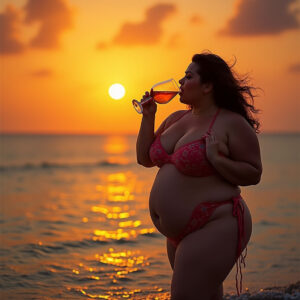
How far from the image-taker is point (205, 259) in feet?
10.8

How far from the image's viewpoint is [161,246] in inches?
336

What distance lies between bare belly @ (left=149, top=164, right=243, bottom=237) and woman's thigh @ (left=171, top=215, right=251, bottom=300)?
4.1 inches

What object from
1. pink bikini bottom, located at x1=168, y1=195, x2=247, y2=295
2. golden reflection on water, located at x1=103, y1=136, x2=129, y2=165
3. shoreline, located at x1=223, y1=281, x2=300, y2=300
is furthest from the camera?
golden reflection on water, located at x1=103, y1=136, x2=129, y2=165

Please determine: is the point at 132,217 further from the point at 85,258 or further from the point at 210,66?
the point at 210,66

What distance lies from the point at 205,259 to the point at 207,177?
57cm

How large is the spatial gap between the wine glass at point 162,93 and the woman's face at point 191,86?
0.06 metres

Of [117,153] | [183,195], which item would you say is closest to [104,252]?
[183,195]

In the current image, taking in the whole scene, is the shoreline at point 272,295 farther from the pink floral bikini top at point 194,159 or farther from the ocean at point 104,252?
the pink floral bikini top at point 194,159

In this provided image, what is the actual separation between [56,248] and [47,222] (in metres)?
2.56

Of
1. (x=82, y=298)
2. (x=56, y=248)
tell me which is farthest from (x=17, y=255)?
(x=82, y=298)

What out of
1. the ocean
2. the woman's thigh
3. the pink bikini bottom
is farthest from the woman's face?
the ocean

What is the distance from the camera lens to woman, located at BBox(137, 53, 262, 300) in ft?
10.9

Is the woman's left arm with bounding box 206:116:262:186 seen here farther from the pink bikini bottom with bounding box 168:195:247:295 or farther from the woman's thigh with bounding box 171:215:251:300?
the woman's thigh with bounding box 171:215:251:300

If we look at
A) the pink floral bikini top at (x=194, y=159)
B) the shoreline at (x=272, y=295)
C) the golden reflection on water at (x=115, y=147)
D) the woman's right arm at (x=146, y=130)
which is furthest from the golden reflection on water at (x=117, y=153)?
the pink floral bikini top at (x=194, y=159)
